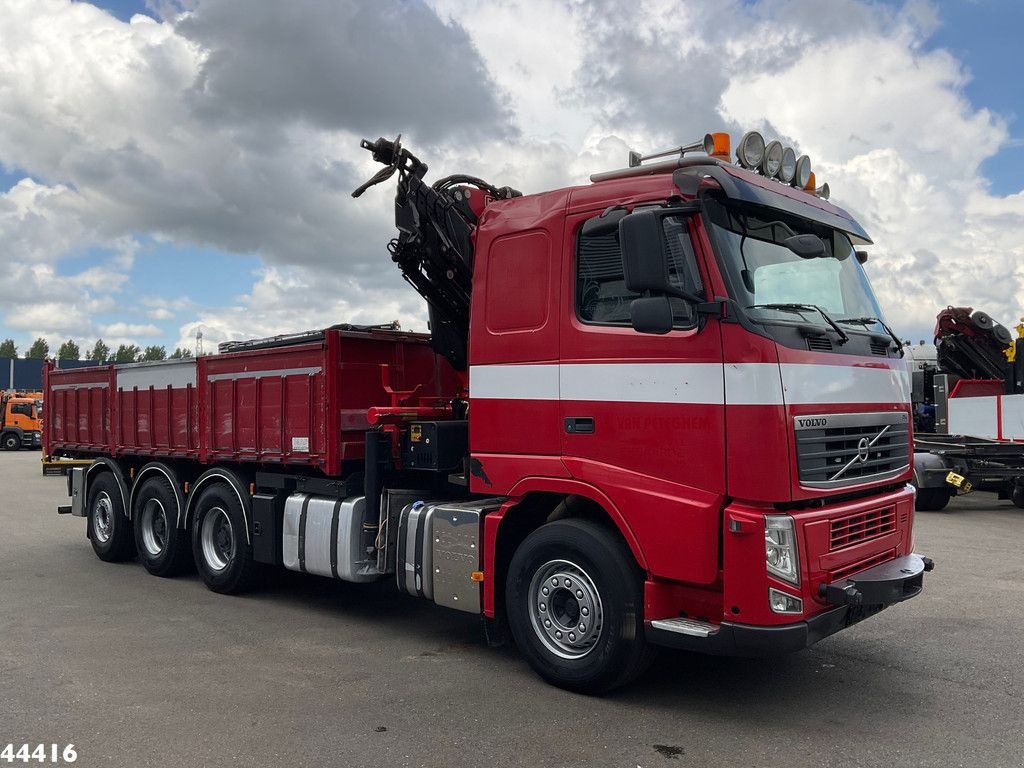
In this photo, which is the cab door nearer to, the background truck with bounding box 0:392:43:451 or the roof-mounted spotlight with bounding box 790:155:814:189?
the roof-mounted spotlight with bounding box 790:155:814:189

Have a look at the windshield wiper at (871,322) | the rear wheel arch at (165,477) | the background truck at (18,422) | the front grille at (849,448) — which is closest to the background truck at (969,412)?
the windshield wiper at (871,322)

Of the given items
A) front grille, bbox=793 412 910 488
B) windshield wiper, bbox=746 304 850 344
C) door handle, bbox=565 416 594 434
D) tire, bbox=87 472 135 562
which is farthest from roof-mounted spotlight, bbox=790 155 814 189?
tire, bbox=87 472 135 562

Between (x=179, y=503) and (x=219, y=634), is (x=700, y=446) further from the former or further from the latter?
(x=179, y=503)

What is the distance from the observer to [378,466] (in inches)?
276

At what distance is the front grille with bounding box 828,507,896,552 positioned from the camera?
4973 millimetres

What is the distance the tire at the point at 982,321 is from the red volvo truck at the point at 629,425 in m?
11.6

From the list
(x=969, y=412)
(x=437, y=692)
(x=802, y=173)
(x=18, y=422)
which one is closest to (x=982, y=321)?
(x=969, y=412)

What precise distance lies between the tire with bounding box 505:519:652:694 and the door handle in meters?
0.56

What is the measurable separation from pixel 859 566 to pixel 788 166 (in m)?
2.73

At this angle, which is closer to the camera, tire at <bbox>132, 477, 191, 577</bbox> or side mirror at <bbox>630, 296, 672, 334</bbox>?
side mirror at <bbox>630, 296, 672, 334</bbox>

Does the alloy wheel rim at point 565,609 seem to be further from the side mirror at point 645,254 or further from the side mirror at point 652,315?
the side mirror at point 645,254

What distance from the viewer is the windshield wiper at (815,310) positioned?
16.3 ft

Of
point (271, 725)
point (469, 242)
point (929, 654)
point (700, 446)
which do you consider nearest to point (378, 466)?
point (469, 242)

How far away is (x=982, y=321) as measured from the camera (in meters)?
16.0
